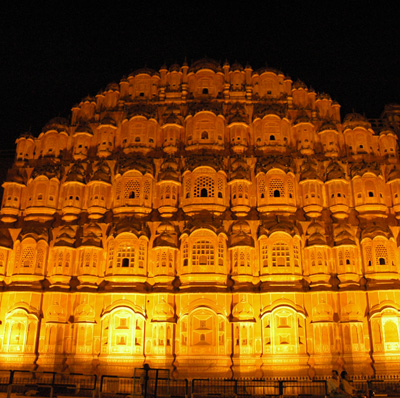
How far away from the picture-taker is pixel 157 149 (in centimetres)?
3684

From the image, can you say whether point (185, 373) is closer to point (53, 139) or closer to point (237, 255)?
point (237, 255)

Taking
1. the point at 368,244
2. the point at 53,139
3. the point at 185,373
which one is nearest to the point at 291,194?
the point at 368,244

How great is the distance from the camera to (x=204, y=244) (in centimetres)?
3156

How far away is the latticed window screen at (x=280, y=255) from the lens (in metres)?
31.3

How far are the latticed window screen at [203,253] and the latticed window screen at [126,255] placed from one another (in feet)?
13.4

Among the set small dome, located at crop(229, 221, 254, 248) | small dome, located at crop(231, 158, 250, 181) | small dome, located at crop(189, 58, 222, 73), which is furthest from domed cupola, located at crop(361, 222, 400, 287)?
small dome, located at crop(189, 58, 222, 73)

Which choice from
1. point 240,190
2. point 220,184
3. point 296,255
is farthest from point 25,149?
point 296,255

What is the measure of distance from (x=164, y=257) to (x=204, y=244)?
2.75m

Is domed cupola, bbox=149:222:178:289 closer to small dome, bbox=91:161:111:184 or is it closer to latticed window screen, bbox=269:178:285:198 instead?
small dome, bbox=91:161:111:184

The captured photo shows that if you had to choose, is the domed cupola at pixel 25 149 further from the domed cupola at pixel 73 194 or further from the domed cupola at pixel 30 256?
the domed cupola at pixel 30 256

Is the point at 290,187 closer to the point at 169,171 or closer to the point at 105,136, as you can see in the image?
the point at 169,171

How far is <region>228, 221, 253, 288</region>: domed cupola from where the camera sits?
30875 millimetres

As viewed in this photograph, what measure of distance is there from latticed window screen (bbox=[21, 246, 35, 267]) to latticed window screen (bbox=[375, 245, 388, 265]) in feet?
74.7

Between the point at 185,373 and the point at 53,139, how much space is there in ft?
67.4
